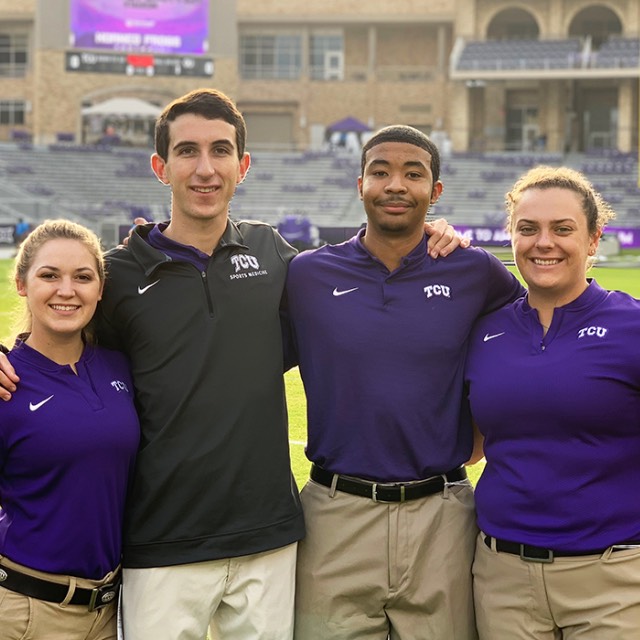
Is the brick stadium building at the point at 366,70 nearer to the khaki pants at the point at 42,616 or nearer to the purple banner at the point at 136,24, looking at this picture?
the purple banner at the point at 136,24

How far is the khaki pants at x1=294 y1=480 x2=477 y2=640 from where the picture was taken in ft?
13.2

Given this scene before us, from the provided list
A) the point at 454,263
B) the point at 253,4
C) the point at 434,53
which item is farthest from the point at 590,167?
the point at 454,263

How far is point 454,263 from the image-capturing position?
4219mm

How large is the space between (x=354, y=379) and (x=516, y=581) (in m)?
0.90

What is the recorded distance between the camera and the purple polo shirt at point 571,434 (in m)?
3.66

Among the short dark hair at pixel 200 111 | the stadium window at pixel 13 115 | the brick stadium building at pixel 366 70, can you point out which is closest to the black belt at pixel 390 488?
the short dark hair at pixel 200 111

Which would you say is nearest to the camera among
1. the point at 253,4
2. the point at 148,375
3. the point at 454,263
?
the point at 148,375

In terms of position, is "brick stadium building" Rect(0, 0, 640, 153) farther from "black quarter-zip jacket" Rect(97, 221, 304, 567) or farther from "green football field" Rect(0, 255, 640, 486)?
"black quarter-zip jacket" Rect(97, 221, 304, 567)

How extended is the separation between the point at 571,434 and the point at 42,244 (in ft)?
6.25

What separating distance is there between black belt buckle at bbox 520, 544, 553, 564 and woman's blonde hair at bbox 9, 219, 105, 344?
1.66m

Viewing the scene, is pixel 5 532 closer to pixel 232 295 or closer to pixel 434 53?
pixel 232 295

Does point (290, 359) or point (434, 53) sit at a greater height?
point (434, 53)

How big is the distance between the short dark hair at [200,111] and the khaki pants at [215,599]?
1495mm

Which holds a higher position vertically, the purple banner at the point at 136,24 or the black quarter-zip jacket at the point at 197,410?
the purple banner at the point at 136,24
